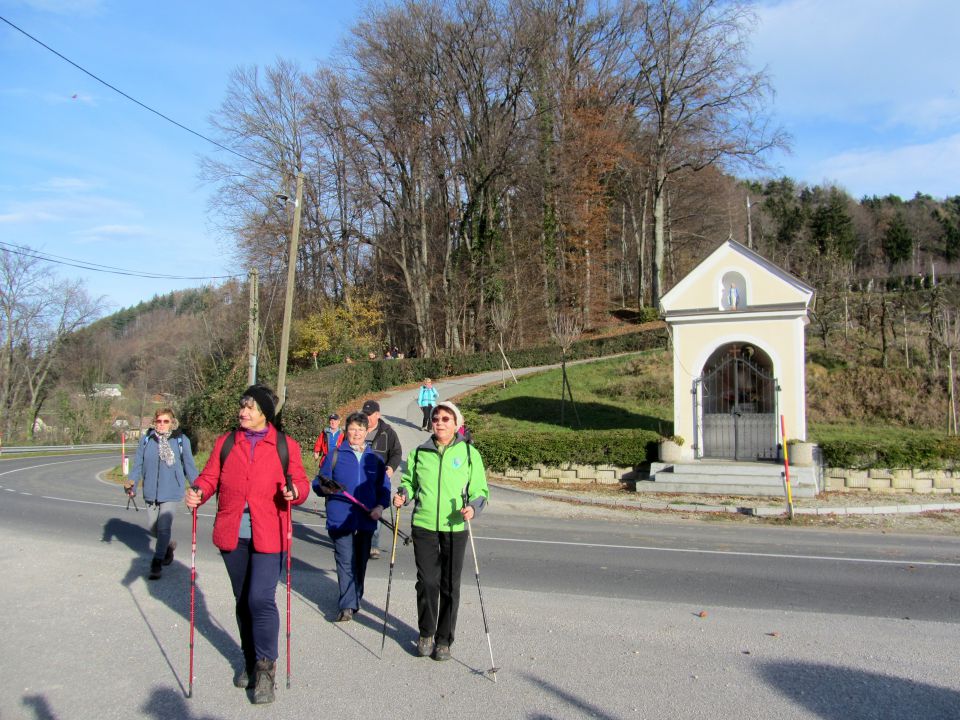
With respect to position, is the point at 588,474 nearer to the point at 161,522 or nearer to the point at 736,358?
the point at 736,358

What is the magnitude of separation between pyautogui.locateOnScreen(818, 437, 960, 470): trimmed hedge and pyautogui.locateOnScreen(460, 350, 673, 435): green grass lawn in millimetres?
4744

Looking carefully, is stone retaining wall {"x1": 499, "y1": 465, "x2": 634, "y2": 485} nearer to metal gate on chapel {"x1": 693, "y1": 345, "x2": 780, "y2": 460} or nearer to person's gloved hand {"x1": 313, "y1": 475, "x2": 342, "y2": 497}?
metal gate on chapel {"x1": 693, "y1": 345, "x2": 780, "y2": 460}

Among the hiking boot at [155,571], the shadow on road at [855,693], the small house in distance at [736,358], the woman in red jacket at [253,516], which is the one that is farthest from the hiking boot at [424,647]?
the small house in distance at [736,358]

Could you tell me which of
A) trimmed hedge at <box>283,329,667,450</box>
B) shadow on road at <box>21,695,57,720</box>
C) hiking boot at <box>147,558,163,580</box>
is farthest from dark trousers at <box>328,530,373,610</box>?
trimmed hedge at <box>283,329,667,450</box>

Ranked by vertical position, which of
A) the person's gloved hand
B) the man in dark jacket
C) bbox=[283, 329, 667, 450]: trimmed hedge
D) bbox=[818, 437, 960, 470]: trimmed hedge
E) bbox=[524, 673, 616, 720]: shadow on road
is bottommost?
bbox=[524, 673, 616, 720]: shadow on road

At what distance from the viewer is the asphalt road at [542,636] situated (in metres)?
4.35

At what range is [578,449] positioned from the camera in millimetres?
16312

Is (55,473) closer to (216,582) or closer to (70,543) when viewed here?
(70,543)

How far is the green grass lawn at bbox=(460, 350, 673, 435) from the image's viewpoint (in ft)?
68.5

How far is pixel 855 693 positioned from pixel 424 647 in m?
2.71

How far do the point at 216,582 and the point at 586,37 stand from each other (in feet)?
137

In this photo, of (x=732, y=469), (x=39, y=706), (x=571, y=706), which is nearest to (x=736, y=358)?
(x=732, y=469)

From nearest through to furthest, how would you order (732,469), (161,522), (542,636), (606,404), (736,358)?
(542,636) → (161,522) → (732,469) → (736,358) → (606,404)

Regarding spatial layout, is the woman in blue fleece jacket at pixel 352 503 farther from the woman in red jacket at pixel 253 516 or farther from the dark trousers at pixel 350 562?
the woman in red jacket at pixel 253 516
